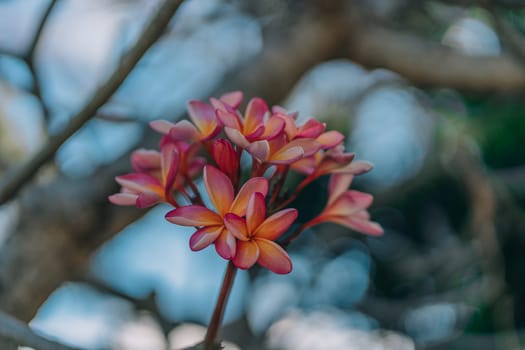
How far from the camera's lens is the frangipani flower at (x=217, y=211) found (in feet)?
1.24

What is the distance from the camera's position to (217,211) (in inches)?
15.8

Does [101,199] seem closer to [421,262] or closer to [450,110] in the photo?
[421,262]

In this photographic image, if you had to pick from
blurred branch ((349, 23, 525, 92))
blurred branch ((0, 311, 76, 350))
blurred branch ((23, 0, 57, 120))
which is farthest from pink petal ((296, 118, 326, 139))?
blurred branch ((349, 23, 525, 92))

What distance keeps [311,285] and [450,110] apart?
112 cm

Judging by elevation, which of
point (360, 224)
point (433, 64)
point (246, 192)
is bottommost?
point (433, 64)

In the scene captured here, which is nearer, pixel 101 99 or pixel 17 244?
pixel 101 99

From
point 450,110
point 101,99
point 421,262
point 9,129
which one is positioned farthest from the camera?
point 450,110

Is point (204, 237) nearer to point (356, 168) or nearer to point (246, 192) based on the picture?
point (246, 192)

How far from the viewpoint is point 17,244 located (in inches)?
39.0

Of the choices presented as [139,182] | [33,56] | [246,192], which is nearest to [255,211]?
[246,192]

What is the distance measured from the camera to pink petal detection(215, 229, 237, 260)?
370 millimetres

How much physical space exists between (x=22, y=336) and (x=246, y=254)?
17 cm

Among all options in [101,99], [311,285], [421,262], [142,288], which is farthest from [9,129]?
[101,99]

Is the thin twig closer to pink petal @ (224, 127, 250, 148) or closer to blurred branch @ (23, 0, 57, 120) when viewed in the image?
pink petal @ (224, 127, 250, 148)
